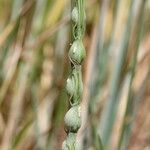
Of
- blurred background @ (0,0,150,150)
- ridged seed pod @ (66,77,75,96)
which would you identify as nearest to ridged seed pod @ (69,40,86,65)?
ridged seed pod @ (66,77,75,96)

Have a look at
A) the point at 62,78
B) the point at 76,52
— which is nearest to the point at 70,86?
the point at 76,52

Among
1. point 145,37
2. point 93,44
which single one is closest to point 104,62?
point 93,44

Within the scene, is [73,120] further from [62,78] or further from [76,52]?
[62,78]

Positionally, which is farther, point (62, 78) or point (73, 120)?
point (62, 78)

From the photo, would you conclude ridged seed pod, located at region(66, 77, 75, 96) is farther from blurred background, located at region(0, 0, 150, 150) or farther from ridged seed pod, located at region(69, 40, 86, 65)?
blurred background, located at region(0, 0, 150, 150)

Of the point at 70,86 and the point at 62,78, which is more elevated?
the point at 62,78
